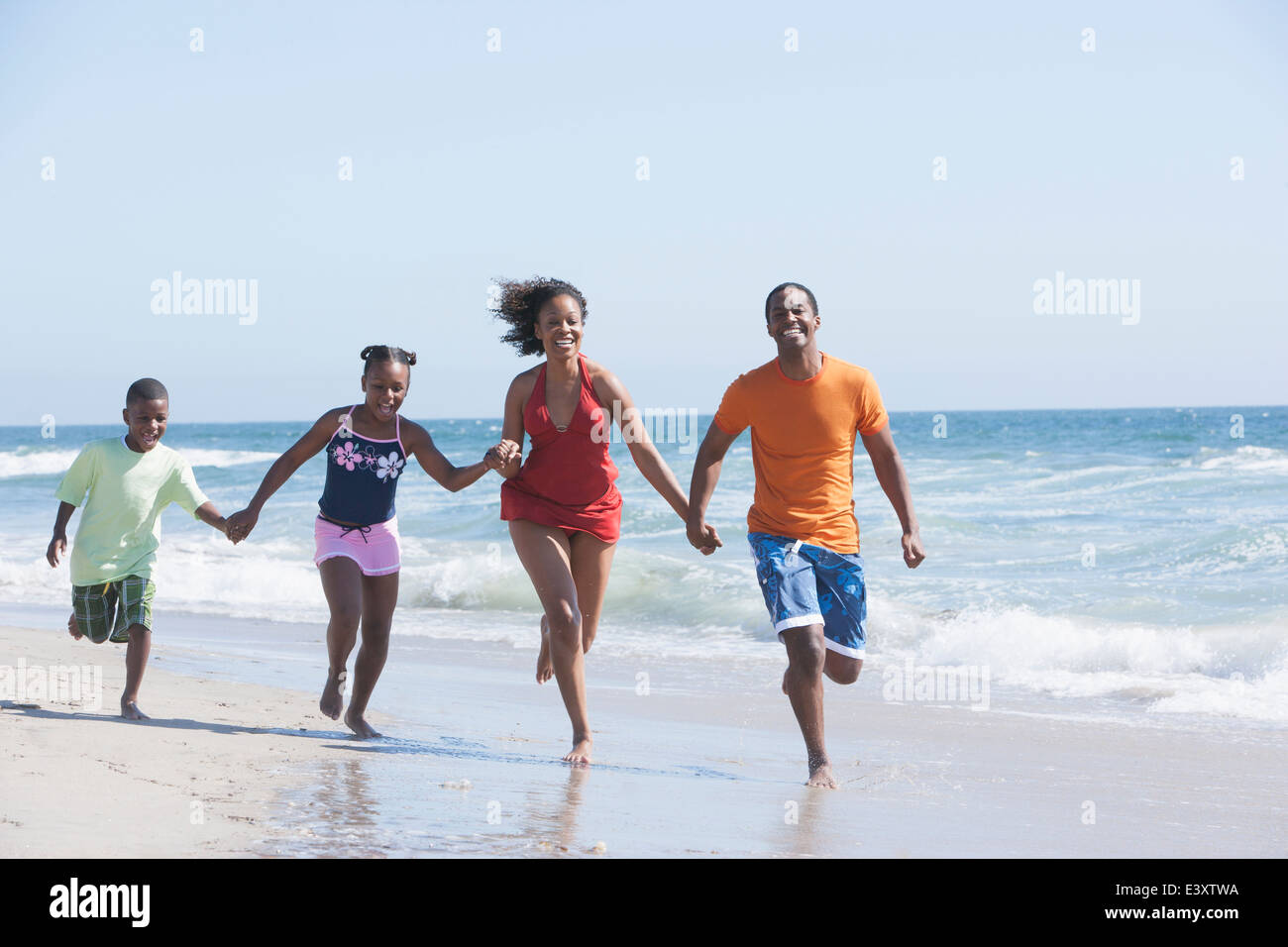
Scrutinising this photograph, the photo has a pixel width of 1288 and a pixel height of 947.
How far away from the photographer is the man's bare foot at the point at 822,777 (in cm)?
512

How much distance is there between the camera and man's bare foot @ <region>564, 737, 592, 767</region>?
5417 mm

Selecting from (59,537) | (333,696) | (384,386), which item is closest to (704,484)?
(384,386)

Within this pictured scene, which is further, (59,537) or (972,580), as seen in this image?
(972,580)

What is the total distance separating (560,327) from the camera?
5484 millimetres

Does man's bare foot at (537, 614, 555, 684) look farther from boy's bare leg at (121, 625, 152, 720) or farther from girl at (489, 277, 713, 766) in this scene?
boy's bare leg at (121, 625, 152, 720)

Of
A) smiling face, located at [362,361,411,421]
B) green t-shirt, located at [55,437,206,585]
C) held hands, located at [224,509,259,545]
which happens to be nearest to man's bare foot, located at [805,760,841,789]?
smiling face, located at [362,361,411,421]

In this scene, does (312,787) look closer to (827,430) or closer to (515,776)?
(515,776)

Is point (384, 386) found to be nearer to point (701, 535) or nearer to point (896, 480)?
point (701, 535)

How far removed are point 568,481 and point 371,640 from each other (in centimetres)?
125

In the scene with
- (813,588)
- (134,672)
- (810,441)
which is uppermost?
(810,441)

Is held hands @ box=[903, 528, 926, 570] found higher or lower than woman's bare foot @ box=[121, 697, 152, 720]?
higher

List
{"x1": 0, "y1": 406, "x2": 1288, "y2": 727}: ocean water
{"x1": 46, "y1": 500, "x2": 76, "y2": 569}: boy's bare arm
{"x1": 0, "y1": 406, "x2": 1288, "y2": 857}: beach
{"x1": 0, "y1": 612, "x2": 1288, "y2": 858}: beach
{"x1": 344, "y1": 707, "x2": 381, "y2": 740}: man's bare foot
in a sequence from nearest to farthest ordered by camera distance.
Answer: {"x1": 0, "y1": 612, "x2": 1288, "y2": 858}: beach
{"x1": 0, "y1": 406, "x2": 1288, "y2": 857}: beach
{"x1": 46, "y1": 500, "x2": 76, "y2": 569}: boy's bare arm
{"x1": 344, "y1": 707, "x2": 381, "y2": 740}: man's bare foot
{"x1": 0, "y1": 406, "x2": 1288, "y2": 727}: ocean water

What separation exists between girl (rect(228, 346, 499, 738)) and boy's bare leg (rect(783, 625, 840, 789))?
5.53 ft
